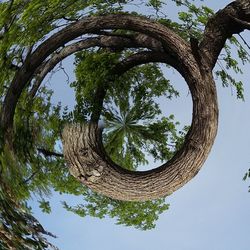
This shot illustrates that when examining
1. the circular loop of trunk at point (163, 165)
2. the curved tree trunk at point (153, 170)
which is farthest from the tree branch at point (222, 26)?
the curved tree trunk at point (153, 170)

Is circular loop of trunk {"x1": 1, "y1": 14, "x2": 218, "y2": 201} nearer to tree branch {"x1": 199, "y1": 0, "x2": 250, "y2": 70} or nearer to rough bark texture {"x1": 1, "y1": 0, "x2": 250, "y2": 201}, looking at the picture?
rough bark texture {"x1": 1, "y1": 0, "x2": 250, "y2": 201}

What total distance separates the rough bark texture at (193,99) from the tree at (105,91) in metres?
0.02

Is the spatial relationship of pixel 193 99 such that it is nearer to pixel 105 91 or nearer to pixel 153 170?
pixel 153 170

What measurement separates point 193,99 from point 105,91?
2.96m

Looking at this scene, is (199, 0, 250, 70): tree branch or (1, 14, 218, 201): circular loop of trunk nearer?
(199, 0, 250, 70): tree branch

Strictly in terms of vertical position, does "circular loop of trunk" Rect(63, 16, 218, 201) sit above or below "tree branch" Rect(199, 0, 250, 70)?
below

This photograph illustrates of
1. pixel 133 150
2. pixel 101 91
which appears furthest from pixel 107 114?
pixel 133 150

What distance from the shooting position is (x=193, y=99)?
8.06 m

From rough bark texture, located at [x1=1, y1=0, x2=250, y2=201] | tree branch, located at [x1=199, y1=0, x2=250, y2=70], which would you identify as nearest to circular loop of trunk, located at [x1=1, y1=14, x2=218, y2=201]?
rough bark texture, located at [x1=1, y1=0, x2=250, y2=201]

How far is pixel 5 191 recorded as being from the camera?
10.1 meters

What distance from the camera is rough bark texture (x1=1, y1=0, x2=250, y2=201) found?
798 centimetres

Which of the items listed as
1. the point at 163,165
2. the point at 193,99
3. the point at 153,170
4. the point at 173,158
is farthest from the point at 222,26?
the point at 153,170

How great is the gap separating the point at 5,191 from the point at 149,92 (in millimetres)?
3743

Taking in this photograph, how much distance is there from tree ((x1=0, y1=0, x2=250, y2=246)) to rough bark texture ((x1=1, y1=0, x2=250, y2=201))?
15 millimetres
